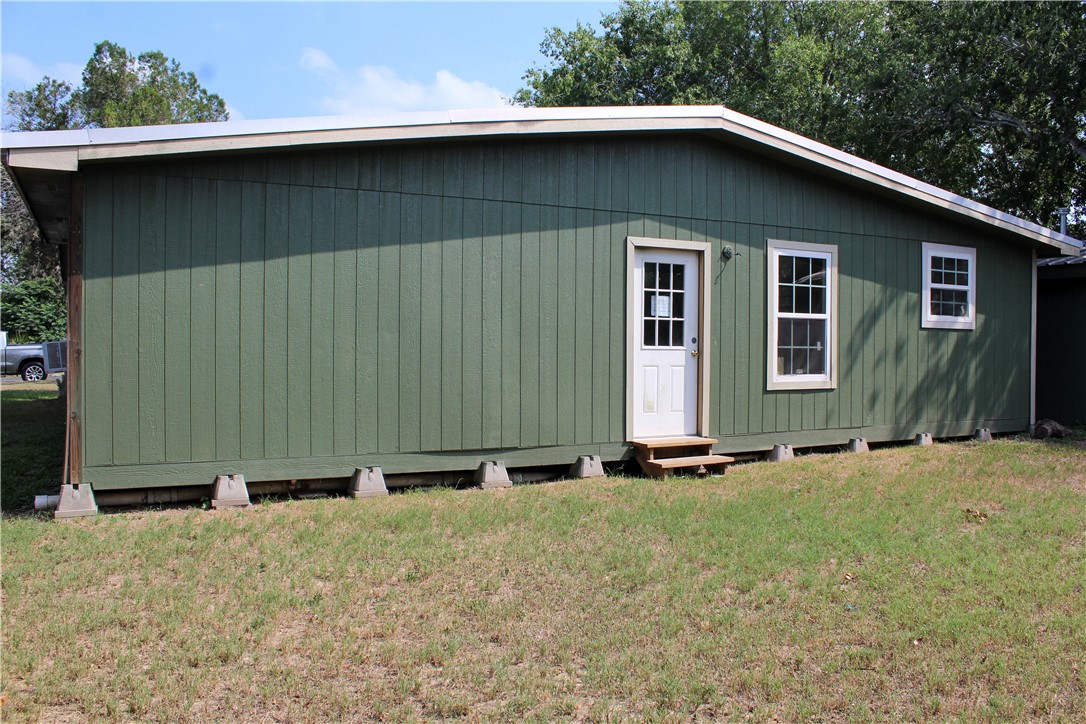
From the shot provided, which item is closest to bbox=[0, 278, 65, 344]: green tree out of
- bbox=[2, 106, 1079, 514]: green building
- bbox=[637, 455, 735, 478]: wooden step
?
bbox=[2, 106, 1079, 514]: green building

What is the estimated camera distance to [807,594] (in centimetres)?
401

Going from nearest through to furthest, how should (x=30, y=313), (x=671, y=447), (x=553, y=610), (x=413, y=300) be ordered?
(x=553, y=610) < (x=413, y=300) < (x=671, y=447) < (x=30, y=313)

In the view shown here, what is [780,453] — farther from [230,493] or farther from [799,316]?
[230,493]

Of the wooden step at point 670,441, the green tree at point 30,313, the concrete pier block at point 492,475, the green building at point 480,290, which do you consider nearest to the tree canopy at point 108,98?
the green tree at point 30,313

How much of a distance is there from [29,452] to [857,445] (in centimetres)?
874

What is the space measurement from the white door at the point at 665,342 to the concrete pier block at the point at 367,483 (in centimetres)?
243

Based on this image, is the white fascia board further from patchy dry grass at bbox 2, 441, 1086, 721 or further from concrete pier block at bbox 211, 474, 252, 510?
patchy dry grass at bbox 2, 441, 1086, 721

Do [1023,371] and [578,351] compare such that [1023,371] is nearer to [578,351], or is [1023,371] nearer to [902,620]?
[578,351]

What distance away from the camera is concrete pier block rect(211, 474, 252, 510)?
5.59m

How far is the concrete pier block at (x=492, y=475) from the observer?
645 cm

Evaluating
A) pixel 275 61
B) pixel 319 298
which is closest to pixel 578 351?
pixel 319 298

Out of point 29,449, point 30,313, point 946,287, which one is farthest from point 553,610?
point 30,313

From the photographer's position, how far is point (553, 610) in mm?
3793

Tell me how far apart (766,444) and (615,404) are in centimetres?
186
